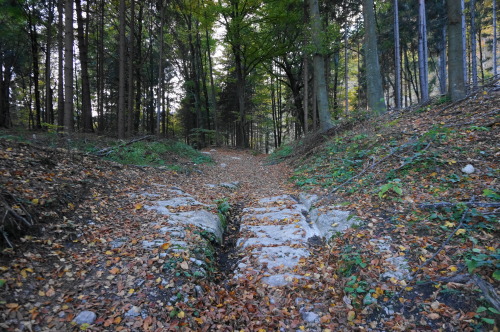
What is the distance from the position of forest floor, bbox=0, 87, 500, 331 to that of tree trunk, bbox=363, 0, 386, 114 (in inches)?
154

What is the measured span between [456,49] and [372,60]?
2783 millimetres

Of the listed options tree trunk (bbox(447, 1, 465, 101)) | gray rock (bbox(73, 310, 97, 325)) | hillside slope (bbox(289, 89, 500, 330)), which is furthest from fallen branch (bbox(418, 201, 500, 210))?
tree trunk (bbox(447, 1, 465, 101))

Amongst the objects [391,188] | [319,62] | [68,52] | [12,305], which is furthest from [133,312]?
[319,62]

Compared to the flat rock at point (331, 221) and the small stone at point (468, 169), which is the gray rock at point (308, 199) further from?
the small stone at point (468, 169)

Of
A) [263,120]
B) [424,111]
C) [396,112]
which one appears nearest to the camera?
[424,111]

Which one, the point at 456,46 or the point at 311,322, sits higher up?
the point at 456,46

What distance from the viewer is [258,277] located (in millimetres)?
3570

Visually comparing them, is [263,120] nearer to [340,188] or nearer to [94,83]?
[94,83]

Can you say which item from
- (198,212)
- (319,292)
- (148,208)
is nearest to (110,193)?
(148,208)

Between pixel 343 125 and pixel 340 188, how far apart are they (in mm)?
5794

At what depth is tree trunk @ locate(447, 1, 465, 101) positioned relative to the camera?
23.1 feet

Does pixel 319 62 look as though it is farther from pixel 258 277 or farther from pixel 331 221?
pixel 258 277

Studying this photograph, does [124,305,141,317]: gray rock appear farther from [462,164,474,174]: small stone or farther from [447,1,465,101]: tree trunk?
[447,1,465,101]: tree trunk

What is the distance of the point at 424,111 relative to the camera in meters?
8.50
